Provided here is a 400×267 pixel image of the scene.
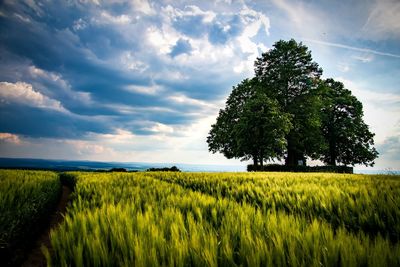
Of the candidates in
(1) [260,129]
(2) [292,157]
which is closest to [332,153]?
(2) [292,157]

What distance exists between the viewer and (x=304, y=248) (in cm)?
118

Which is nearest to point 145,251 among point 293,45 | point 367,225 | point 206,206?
point 206,206

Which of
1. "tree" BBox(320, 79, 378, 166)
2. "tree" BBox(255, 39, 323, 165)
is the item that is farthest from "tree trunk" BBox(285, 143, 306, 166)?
"tree" BBox(320, 79, 378, 166)

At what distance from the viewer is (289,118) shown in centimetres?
2852

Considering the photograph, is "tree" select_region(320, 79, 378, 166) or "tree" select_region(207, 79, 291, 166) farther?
"tree" select_region(320, 79, 378, 166)

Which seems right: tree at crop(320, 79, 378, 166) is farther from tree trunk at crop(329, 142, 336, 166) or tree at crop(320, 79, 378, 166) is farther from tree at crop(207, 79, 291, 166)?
tree at crop(207, 79, 291, 166)

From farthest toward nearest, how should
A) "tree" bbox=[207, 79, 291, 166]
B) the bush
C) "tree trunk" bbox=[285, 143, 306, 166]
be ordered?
"tree trunk" bbox=[285, 143, 306, 166]
the bush
"tree" bbox=[207, 79, 291, 166]

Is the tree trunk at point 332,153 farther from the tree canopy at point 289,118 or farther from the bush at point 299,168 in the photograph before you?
the bush at point 299,168

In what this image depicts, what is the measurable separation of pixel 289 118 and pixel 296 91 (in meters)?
4.81

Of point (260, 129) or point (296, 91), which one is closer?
point (260, 129)

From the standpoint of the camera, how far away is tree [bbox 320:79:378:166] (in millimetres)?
32469

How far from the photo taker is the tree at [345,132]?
3247 centimetres

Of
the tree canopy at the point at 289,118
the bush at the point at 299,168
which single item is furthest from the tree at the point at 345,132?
the bush at the point at 299,168

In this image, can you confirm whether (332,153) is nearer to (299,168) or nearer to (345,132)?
(345,132)
